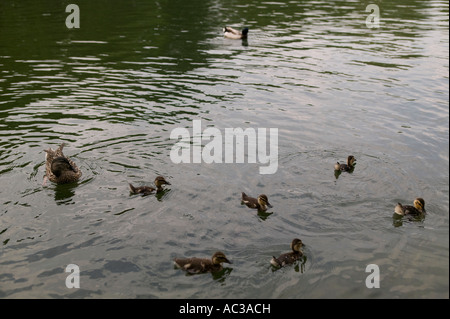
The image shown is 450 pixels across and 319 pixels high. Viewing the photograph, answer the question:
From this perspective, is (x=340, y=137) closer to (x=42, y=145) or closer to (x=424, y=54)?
(x=42, y=145)

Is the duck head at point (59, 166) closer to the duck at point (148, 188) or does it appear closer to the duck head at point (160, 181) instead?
the duck at point (148, 188)

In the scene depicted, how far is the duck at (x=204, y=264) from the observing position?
9.27m

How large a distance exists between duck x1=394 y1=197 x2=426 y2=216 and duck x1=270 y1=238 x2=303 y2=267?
2.64 m

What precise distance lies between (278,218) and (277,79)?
1133 cm

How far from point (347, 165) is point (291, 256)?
4572 millimetres

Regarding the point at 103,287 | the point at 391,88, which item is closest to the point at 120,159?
the point at 103,287

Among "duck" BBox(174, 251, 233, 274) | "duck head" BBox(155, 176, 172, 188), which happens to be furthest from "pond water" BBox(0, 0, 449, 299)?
"duck head" BBox(155, 176, 172, 188)

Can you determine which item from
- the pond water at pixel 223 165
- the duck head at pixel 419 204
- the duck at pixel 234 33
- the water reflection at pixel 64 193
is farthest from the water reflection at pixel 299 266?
the duck at pixel 234 33

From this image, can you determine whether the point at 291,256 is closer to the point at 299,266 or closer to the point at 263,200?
the point at 299,266

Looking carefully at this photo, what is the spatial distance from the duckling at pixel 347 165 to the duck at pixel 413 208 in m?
2.31

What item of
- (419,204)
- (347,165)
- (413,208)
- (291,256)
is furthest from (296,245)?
(347,165)

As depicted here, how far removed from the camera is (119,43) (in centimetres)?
2709

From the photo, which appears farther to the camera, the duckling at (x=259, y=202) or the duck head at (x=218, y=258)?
the duckling at (x=259, y=202)

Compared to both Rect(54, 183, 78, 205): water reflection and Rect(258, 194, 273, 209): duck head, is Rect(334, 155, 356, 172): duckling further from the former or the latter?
Rect(54, 183, 78, 205): water reflection
